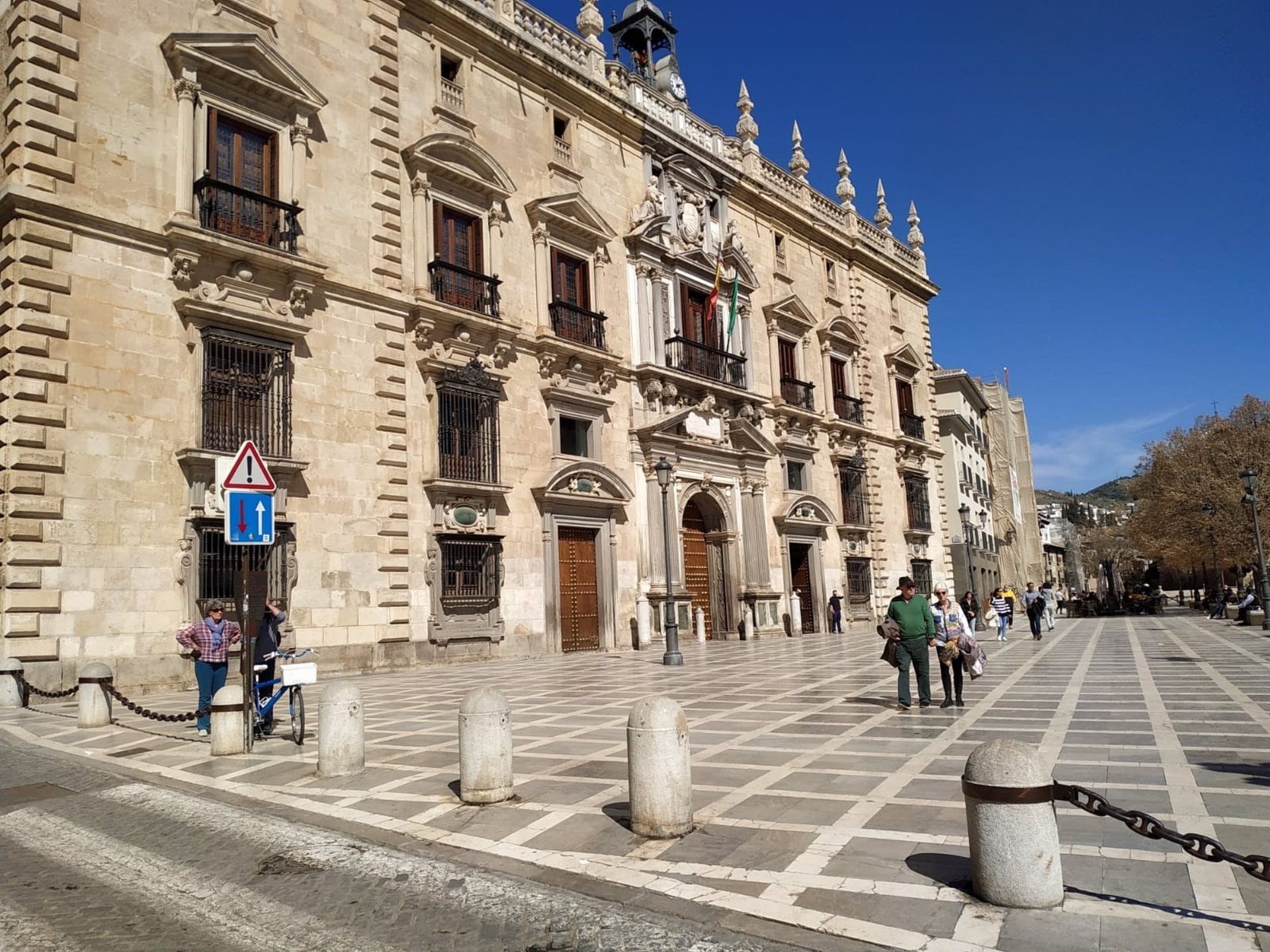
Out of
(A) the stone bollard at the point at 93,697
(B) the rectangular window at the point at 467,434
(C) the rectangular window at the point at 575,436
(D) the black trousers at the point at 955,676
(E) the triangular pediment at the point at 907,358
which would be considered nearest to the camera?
(A) the stone bollard at the point at 93,697

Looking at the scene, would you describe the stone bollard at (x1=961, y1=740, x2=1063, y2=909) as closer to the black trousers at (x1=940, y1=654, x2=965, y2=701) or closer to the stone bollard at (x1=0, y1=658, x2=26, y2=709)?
the black trousers at (x1=940, y1=654, x2=965, y2=701)

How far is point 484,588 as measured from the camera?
18.8 meters

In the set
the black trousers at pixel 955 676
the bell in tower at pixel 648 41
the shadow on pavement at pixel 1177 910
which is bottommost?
the shadow on pavement at pixel 1177 910

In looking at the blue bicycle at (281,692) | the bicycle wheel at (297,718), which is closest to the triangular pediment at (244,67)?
the blue bicycle at (281,692)

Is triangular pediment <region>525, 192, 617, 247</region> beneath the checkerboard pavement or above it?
above

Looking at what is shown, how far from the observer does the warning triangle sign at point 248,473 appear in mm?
8195

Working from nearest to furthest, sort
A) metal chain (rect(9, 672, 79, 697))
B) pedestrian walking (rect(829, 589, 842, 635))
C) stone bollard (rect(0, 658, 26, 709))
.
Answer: stone bollard (rect(0, 658, 26, 709))
metal chain (rect(9, 672, 79, 697))
pedestrian walking (rect(829, 589, 842, 635))

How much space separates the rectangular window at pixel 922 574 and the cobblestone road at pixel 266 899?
32.8m

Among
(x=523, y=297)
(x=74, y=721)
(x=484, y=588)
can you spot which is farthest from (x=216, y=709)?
(x=523, y=297)

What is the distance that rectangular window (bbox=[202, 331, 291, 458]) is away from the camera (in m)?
14.7

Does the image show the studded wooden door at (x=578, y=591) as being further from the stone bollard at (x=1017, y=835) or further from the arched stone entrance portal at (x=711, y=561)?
the stone bollard at (x=1017, y=835)

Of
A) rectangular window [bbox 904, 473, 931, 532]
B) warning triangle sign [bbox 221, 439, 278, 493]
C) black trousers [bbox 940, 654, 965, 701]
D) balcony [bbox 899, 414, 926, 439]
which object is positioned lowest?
black trousers [bbox 940, 654, 965, 701]

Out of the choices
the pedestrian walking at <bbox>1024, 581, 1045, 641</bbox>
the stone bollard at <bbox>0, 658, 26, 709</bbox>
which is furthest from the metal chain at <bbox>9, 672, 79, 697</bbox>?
the pedestrian walking at <bbox>1024, 581, 1045, 641</bbox>

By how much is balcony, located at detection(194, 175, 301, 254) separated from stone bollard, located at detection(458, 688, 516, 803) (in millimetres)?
12042
